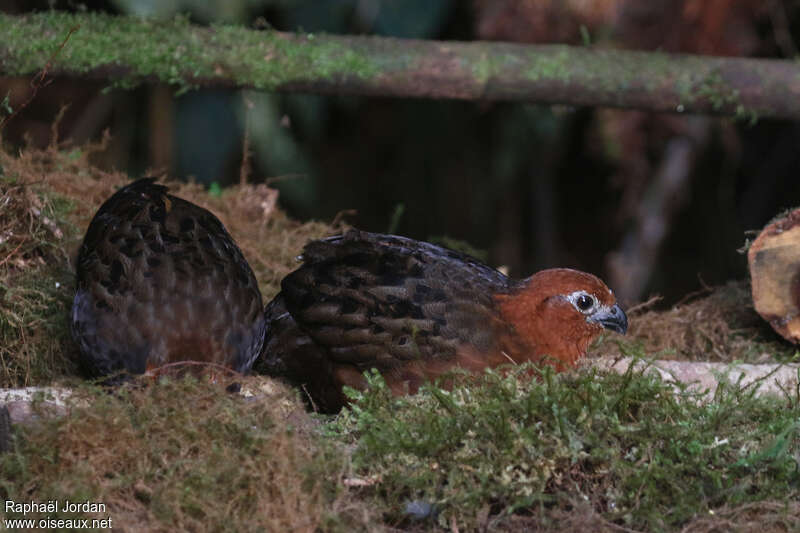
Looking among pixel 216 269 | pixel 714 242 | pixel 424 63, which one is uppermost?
pixel 424 63

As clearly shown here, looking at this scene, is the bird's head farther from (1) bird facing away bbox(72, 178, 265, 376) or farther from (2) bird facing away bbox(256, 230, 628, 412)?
(1) bird facing away bbox(72, 178, 265, 376)

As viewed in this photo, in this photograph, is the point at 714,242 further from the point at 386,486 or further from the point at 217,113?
the point at 386,486

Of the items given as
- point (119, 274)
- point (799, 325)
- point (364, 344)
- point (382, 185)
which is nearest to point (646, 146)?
point (382, 185)

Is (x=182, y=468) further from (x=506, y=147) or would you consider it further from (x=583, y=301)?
(x=506, y=147)

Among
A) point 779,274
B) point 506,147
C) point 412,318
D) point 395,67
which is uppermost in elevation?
point 395,67

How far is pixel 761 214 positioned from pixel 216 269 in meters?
4.97

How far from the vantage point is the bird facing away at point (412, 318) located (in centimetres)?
346

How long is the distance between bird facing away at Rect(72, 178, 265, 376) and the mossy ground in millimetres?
376

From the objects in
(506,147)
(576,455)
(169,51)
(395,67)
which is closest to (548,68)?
(395,67)

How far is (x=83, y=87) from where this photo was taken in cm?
728

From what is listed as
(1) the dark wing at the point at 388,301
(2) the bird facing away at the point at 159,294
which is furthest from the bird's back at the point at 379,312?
(2) the bird facing away at the point at 159,294

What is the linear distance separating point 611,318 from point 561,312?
0.67 feet

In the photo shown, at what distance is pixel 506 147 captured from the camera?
278 inches

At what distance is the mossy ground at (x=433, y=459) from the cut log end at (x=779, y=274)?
103cm
